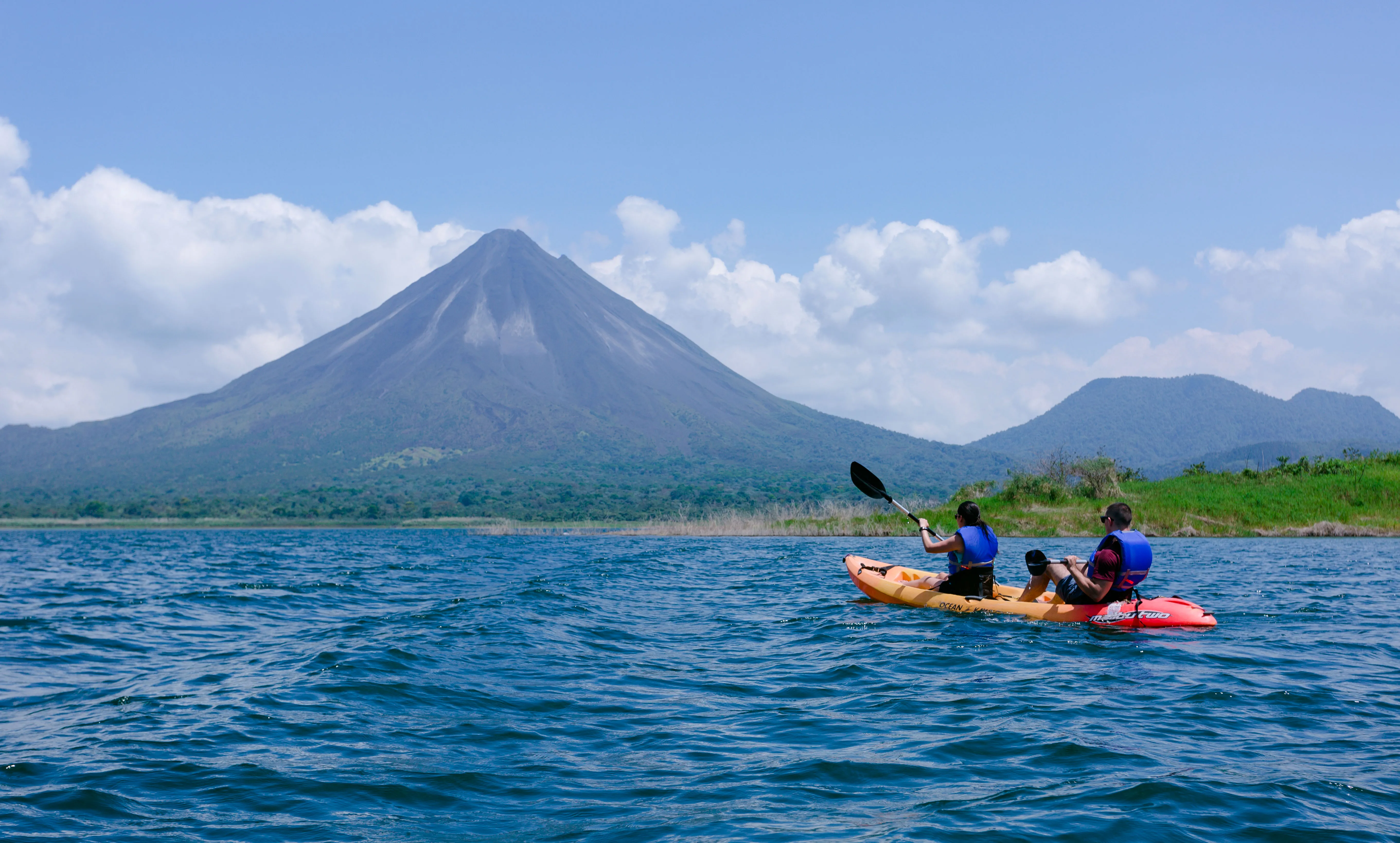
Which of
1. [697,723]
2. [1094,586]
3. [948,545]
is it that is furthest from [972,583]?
[697,723]

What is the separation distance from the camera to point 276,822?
18.1 feet

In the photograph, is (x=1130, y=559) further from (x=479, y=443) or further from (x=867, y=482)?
(x=479, y=443)

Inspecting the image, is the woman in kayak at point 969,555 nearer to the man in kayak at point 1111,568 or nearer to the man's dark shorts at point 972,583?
the man's dark shorts at point 972,583

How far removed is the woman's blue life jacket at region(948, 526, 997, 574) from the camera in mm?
13938

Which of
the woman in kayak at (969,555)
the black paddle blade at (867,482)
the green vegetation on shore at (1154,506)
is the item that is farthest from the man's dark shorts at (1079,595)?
the green vegetation on shore at (1154,506)

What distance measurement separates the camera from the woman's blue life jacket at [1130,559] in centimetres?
1216

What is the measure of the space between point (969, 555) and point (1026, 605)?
110cm

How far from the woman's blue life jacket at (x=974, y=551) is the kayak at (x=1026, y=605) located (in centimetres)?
48

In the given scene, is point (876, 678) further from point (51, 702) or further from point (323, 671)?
point (51, 702)

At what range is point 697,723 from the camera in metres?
7.87

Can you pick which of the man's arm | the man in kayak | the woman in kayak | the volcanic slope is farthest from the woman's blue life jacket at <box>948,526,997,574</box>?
the volcanic slope

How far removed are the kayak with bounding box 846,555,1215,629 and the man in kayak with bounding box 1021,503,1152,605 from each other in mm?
130

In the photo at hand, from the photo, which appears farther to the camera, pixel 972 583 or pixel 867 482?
pixel 867 482

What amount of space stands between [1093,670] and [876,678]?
2366 millimetres
